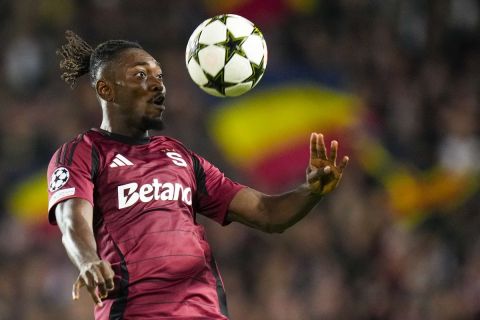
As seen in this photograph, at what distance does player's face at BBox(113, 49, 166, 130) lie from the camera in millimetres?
4711

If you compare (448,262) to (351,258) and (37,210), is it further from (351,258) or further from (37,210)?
(37,210)

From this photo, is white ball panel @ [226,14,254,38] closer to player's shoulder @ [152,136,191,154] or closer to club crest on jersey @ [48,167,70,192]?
player's shoulder @ [152,136,191,154]

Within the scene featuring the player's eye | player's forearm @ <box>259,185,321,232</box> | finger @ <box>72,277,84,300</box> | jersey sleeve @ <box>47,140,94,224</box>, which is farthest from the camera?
player's forearm @ <box>259,185,321,232</box>

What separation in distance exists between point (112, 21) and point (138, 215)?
7720 millimetres

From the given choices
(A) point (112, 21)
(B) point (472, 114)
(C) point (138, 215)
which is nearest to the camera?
(C) point (138, 215)

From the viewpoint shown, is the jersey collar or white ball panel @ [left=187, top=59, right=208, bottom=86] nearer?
the jersey collar

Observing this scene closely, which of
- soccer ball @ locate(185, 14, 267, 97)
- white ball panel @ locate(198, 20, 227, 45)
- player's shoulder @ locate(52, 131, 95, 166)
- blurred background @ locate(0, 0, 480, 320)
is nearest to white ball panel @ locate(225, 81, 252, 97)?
soccer ball @ locate(185, 14, 267, 97)

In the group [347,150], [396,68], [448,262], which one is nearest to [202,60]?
[448,262]

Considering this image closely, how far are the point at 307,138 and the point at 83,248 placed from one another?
6727mm

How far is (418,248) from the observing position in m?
8.35

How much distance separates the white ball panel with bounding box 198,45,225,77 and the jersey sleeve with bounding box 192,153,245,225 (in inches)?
17.1

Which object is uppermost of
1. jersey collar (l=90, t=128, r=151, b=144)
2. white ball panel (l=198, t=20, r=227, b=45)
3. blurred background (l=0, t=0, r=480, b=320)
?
white ball panel (l=198, t=20, r=227, b=45)

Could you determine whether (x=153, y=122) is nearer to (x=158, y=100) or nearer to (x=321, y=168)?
(x=158, y=100)

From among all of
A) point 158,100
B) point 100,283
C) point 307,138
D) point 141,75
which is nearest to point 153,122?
point 158,100
